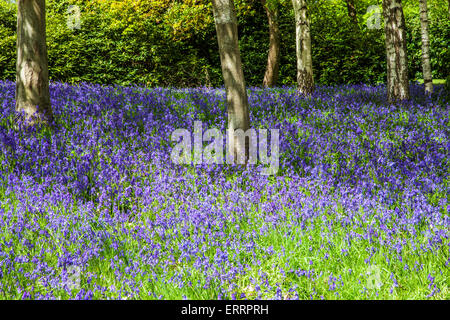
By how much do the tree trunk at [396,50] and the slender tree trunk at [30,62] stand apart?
6584 millimetres

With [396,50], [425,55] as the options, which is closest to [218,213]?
[396,50]

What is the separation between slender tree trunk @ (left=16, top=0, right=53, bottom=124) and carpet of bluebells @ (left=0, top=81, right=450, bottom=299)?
1.15 ft

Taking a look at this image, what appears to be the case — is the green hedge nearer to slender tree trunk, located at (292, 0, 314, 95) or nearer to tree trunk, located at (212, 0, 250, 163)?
slender tree trunk, located at (292, 0, 314, 95)

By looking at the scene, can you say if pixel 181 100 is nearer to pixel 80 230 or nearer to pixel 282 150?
pixel 282 150

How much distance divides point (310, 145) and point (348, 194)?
1.51 meters

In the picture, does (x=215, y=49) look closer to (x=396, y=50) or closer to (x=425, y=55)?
(x=425, y=55)

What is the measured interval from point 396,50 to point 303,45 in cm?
214

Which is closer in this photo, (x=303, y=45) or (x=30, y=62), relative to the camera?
(x=30, y=62)

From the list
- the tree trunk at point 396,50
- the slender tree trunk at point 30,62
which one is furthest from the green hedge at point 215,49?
the slender tree trunk at point 30,62

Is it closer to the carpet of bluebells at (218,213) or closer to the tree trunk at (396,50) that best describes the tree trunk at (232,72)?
the carpet of bluebells at (218,213)

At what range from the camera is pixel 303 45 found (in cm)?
970

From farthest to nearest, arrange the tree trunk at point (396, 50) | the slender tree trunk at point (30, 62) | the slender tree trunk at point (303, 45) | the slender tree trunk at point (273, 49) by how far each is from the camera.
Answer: the slender tree trunk at point (273, 49) → the slender tree trunk at point (303, 45) → the tree trunk at point (396, 50) → the slender tree trunk at point (30, 62)

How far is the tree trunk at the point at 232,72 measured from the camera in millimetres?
5391
